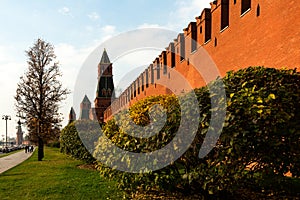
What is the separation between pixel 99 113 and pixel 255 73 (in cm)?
5598

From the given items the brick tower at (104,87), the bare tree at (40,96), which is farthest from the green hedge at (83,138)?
the brick tower at (104,87)

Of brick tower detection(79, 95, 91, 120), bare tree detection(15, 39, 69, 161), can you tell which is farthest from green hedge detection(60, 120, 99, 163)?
brick tower detection(79, 95, 91, 120)

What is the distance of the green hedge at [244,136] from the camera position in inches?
194

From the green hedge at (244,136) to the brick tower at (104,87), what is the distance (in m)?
53.5

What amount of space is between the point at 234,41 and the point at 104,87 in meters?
53.5

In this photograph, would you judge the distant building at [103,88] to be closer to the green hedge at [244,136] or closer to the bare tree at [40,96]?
the bare tree at [40,96]

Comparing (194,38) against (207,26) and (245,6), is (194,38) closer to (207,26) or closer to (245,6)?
(207,26)

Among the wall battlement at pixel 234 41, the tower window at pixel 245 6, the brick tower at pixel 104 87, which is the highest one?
the brick tower at pixel 104 87

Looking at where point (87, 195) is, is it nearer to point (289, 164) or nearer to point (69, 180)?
point (69, 180)

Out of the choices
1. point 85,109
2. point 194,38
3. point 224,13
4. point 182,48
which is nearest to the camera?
point 224,13

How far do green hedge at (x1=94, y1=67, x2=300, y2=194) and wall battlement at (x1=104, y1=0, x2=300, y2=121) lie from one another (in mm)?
2208

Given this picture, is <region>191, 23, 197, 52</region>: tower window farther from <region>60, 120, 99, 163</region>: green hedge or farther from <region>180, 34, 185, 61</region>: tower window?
<region>60, 120, 99, 163</region>: green hedge

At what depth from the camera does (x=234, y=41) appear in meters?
11.6

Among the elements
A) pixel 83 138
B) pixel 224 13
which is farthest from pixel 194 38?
pixel 83 138
